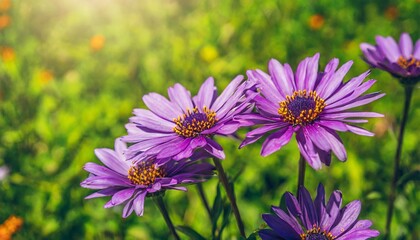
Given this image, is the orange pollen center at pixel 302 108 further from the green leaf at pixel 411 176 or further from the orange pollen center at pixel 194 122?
the green leaf at pixel 411 176

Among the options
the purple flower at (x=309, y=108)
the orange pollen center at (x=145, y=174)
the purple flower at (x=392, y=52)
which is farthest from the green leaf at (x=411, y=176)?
the orange pollen center at (x=145, y=174)

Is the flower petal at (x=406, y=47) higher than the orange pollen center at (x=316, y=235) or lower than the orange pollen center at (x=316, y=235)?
higher

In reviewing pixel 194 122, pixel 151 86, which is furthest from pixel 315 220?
pixel 151 86

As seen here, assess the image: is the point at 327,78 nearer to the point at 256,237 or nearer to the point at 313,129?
the point at 313,129

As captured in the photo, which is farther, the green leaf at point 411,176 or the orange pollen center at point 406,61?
the orange pollen center at point 406,61

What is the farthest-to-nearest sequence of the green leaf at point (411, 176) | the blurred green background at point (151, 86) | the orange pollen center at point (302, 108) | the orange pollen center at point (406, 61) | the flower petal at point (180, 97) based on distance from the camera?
the blurred green background at point (151, 86)
the orange pollen center at point (406, 61)
the green leaf at point (411, 176)
the flower petal at point (180, 97)
the orange pollen center at point (302, 108)

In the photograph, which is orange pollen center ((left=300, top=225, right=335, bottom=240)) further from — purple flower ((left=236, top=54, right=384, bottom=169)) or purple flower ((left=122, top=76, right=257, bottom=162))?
purple flower ((left=122, top=76, right=257, bottom=162))

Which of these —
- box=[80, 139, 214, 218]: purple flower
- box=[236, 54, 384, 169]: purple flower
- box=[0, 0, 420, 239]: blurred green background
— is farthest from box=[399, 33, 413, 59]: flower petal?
box=[80, 139, 214, 218]: purple flower

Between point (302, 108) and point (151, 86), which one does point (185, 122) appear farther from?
point (151, 86)

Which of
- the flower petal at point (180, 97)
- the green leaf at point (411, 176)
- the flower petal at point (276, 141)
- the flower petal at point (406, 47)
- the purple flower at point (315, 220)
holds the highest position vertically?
the flower petal at point (406, 47)
